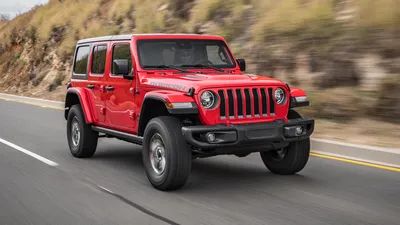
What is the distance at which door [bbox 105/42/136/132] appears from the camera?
26.0 ft

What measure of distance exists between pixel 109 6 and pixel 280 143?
961 inches

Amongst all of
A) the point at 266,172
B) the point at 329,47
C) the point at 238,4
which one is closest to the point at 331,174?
the point at 266,172

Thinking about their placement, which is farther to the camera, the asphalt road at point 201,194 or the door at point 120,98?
the door at point 120,98

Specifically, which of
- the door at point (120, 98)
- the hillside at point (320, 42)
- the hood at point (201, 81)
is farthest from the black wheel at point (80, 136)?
the hillside at point (320, 42)

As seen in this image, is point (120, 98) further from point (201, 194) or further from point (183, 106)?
point (201, 194)

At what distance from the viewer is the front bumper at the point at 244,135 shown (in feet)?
21.4

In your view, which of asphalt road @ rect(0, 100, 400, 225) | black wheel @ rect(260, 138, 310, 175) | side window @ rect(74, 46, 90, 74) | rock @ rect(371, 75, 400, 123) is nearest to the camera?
asphalt road @ rect(0, 100, 400, 225)

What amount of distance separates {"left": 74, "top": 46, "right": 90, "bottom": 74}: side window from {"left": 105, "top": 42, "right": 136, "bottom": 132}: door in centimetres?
108

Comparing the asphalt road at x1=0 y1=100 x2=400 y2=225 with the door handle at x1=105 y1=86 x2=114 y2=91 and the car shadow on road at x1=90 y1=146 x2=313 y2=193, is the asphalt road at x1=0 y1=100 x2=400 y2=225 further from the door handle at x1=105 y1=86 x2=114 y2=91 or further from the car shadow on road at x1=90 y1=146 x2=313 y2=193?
the door handle at x1=105 y1=86 x2=114 y2=91

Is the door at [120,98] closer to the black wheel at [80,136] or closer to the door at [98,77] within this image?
the door at [98,77]

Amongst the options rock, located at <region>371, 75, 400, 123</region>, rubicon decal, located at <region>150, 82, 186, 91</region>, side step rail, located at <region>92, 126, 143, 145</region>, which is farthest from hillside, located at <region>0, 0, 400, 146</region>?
rubicon decal, located at <region>150, 82, 186, 91</region>

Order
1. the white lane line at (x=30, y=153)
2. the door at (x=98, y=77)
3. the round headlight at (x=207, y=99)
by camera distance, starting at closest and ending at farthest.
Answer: the round headlight at (x=207, y=99), the door at (x=98, y=77), the white lane line at (x=30, y=153)

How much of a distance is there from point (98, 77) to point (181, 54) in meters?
1.51

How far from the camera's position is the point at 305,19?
47.3 feet
